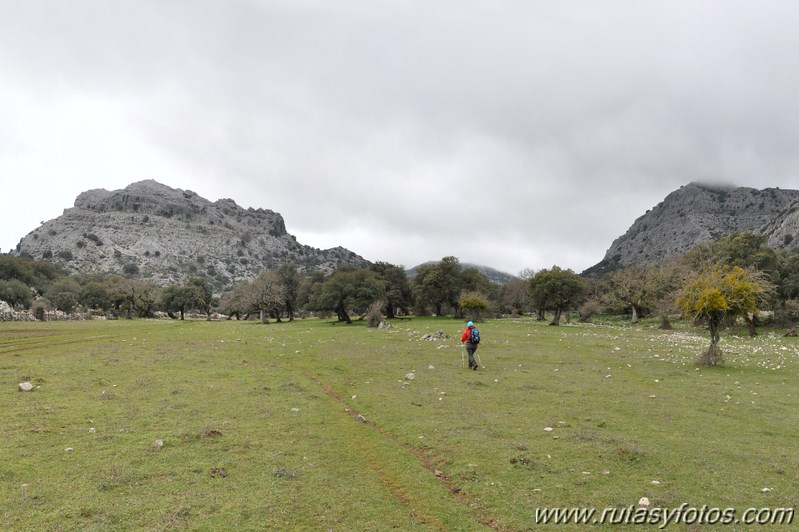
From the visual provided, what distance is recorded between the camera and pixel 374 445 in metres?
11.1

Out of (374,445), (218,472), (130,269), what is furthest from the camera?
(130,269)

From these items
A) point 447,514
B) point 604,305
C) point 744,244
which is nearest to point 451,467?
point 447,514

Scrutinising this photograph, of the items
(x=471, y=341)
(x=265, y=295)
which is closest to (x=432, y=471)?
(x=471, y=341)

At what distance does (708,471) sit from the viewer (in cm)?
921

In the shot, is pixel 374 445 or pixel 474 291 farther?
pixel 474 291

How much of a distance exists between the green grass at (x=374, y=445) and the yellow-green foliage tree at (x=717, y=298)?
148 inches

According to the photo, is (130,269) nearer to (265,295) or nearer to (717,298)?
(265,295)

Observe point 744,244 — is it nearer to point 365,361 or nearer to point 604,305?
point 604,305

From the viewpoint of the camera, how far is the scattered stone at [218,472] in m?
8.78

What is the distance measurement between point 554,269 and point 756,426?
55328 mm

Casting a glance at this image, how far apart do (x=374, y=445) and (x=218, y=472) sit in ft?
12.8

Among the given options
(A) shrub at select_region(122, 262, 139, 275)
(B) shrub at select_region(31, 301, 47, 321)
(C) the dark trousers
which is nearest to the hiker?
(C) the dark trousers

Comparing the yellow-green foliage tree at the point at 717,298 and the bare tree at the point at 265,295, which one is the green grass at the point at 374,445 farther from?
the bare tree at the point at 265,295

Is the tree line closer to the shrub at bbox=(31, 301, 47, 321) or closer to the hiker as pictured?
the shrub at bbox=(31, 301, 47, 321)
